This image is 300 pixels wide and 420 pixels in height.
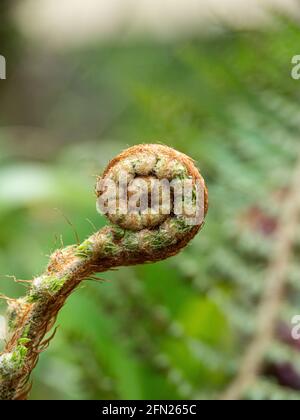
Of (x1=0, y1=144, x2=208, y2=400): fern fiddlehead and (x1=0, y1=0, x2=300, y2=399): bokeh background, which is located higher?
(x1=0, y1=0, x2=300, y2=399): bokeh background

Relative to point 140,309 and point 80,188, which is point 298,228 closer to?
point 140,309

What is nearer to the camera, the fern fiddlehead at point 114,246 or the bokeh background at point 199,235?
the fern fiddlehead at point 114,246

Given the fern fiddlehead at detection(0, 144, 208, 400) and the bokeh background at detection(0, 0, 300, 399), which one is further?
the bokeh background at detection(0, 0, 300, 399)

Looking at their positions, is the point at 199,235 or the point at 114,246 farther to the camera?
the point at 199,235

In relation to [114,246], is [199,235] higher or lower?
higher

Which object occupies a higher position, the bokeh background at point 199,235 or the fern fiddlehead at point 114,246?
the bokeh background at point 199,235
